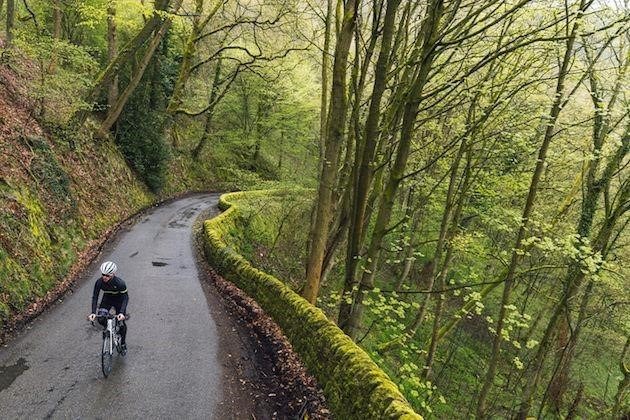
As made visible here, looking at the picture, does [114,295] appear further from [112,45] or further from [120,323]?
[112,45]

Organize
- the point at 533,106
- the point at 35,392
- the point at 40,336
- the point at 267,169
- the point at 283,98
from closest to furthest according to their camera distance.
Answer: the point at 35,392 → the point at 40,336 → the point at 533,106 → the point at 283,98 → the point at 267,169

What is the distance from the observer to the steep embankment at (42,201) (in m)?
10.7

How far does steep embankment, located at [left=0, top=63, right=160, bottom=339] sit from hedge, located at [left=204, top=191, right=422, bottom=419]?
5.17 metres

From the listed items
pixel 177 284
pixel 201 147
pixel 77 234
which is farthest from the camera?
pixel 201 147

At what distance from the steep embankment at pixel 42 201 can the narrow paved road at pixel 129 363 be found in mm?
781

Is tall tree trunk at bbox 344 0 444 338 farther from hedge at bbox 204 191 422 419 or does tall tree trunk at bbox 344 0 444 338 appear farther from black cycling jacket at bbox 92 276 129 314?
Result: black cycling jacket at bbox 92 276 129 314

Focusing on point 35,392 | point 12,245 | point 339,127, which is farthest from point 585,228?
point 12,245

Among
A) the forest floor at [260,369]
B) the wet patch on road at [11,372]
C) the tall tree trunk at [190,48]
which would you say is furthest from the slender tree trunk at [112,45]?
the wet patch on road at [11,372]

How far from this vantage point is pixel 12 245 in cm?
1084

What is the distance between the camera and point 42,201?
13930 mm

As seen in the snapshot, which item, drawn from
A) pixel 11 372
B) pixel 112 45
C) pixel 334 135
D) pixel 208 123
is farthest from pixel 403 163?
pixel 208 123

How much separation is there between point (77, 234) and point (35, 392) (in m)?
8.96

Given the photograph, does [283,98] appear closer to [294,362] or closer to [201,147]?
[201,147]

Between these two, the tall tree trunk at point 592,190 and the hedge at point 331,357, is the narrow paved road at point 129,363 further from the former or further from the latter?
the tall tree trunk at point 592,190
